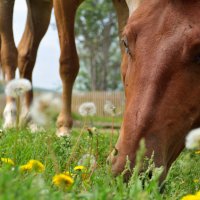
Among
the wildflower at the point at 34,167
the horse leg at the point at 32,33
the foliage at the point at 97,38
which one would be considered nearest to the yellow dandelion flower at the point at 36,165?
the wildflower at the point at 34,167

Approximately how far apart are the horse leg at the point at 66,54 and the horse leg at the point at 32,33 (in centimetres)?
108

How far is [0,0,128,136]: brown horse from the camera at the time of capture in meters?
6.30

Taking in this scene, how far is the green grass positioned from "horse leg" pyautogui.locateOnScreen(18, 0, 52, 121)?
305 centimetres

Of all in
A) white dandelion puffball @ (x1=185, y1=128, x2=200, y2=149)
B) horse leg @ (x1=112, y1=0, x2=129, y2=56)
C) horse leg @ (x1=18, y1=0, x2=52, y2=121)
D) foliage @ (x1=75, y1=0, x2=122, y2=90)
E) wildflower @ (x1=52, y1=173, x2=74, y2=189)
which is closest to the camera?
wildflower @ (x1=52, y1=173, x2=74, y2=189)

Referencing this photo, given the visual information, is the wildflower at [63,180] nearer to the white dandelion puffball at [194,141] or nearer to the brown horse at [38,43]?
the white dandelion puffball at [194,141]

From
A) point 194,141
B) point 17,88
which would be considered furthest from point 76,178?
point 194,141

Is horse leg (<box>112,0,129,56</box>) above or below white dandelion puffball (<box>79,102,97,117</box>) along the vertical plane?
above

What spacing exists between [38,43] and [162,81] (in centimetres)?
525

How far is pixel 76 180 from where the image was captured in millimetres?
2322

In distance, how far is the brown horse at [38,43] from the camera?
630 cm

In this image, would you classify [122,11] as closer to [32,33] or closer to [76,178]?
[32,33]

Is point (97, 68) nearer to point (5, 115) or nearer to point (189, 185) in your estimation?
point (5, 115)

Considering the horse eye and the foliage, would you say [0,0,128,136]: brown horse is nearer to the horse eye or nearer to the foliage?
the horse eye

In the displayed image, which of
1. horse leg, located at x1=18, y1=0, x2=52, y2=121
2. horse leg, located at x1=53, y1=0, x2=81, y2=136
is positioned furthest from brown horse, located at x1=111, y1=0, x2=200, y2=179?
horse leg, located at x1=18, y1=0, x2=52, y2=121
